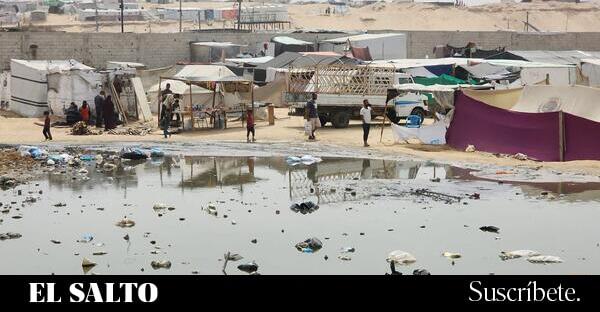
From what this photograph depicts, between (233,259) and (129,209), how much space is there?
163 inches

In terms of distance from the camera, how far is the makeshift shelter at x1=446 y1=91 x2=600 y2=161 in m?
21.8

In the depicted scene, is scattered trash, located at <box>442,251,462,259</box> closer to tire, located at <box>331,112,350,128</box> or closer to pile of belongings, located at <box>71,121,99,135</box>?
tire, located at <box>331,112,350,128</box>

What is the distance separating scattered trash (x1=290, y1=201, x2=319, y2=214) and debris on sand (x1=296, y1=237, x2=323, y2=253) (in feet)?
8.55

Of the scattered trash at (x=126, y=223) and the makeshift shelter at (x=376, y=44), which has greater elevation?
the makeshift shelter at (x=376, y=44)

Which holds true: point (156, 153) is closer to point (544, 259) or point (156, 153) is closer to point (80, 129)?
point (80, 129)

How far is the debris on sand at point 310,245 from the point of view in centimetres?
1398

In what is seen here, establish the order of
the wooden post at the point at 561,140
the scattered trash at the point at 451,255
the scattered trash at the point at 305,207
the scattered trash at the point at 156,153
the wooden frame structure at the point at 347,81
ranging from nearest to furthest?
the scattered trash at the point at 451,255, the scattered trash at the point at 305,207, the wooden post at the point at 561,140, the scattered trash at the point at 156,153, the wooden frame structure at the point at 347,81

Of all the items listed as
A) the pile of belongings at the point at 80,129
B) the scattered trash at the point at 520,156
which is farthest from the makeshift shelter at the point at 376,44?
the scattered trash at the point at 520,156

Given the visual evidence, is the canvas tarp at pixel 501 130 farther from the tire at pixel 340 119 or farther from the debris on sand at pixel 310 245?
the debris on sand at pixel 310 245

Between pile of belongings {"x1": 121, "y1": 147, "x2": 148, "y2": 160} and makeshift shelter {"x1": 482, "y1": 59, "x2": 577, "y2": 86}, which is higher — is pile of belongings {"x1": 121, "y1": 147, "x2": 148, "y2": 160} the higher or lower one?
the lower one

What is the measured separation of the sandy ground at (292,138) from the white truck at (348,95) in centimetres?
48

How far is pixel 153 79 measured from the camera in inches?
1334
